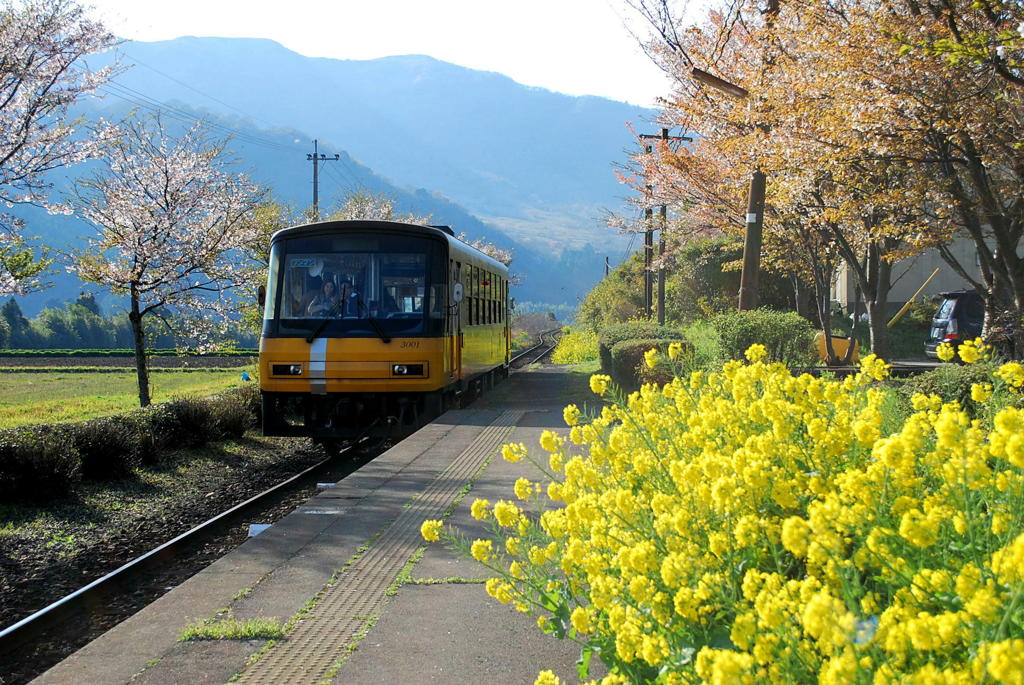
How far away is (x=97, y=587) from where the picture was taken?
7262 mm

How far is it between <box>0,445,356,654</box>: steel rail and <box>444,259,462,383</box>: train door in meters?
4.04

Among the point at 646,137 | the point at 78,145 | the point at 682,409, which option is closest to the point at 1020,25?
the point at 682,409

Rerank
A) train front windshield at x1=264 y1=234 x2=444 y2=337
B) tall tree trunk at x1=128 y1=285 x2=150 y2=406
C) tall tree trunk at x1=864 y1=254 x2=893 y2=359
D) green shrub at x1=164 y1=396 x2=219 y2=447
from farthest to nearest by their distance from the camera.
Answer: tall tree trunk at x1=864 y1=254 x2=893 y2=359, tall tree trunk at x1=128 y1=285 x2=150 y2=406, green shrub at x1=164 y1=396 x2=219 y2=447, train front windshield at x1=264 y1=234 x2=444 y2=337

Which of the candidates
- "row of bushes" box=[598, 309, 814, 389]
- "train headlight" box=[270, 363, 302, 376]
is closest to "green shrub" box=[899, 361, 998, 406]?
"row of bushes" box=[598, 309, 814, 389]

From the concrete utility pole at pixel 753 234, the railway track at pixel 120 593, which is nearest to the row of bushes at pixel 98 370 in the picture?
the concrete utility pole at pixel 753 234

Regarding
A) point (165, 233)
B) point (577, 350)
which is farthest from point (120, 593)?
point (577, 350)

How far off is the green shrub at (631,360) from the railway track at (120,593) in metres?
7.49

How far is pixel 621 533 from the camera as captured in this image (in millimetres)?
3500

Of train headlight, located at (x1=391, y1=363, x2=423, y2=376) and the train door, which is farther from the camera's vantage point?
the train door

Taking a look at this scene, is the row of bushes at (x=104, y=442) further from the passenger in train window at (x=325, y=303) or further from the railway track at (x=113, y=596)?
the passenger in train window at (x=325, y=303)

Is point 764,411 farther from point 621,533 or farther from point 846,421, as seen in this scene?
point 621,533

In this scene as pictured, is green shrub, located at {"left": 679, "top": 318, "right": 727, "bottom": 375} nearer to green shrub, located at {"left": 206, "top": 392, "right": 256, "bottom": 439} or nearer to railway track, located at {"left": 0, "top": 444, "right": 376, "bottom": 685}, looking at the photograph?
railway track, located at {"left": 0, "top": 444, "right": 376, "bottom": 685}

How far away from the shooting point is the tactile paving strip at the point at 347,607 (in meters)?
4.43

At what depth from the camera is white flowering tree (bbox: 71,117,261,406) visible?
59.3ft
